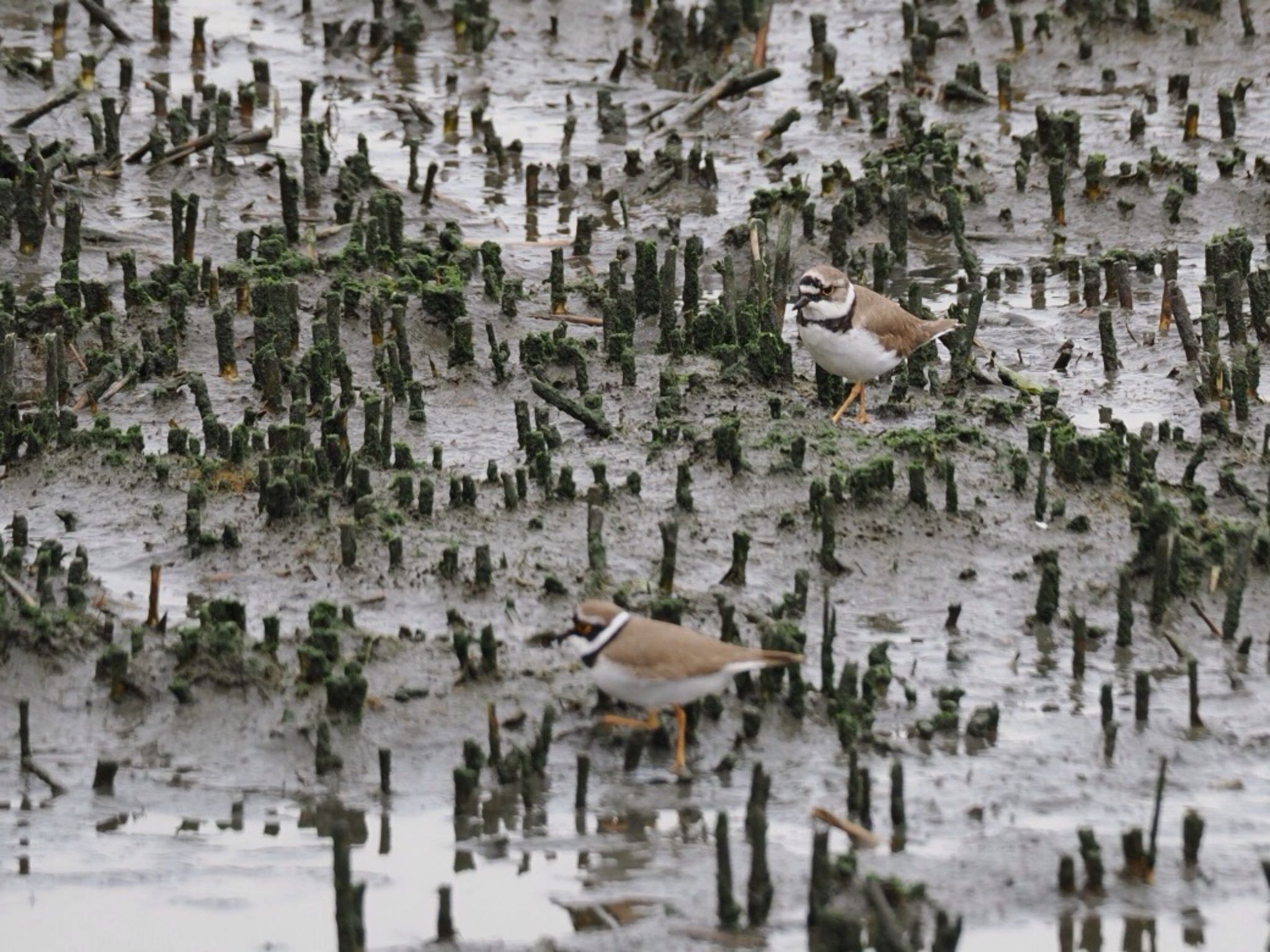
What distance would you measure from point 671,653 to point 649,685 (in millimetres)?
136

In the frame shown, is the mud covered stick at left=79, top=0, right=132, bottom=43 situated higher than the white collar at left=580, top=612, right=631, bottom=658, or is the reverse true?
the mud covered stick at left=79, top=0, right=132, bottom=43

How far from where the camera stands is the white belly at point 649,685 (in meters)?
6.76

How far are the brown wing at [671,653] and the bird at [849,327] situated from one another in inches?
117

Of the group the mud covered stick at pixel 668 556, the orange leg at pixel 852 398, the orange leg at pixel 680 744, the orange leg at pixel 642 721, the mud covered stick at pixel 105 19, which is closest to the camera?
the orange leg at pixel 680 744

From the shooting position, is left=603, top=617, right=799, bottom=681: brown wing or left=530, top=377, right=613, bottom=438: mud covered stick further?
left=530, top=377, right=613, bottom=438: mud covered stick

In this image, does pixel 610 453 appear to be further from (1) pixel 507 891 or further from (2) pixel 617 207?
(2) pixel 617 207

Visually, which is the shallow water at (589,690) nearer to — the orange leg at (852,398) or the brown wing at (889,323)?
the orange leg at (852,398)

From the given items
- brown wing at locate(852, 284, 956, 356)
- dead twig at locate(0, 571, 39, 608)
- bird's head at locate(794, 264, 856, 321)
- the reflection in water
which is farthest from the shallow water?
bird's head at locate(794, 264, 856, 321)

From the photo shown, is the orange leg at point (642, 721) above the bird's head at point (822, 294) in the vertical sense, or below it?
below

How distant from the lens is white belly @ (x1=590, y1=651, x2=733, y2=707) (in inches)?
266

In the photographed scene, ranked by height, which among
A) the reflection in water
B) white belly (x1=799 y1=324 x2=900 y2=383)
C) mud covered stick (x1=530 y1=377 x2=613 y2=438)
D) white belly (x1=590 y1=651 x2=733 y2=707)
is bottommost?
the reflection in water

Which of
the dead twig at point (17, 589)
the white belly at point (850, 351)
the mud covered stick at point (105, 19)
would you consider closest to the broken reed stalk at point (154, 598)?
the dead twig at point (17, 589)

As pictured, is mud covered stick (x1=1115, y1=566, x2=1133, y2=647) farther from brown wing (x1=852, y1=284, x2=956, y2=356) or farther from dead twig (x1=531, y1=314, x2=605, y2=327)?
dead twig (x1=531, y1=314, x2=605, y2=327)

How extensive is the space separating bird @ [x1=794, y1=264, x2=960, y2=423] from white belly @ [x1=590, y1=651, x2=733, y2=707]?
3.06 metres
